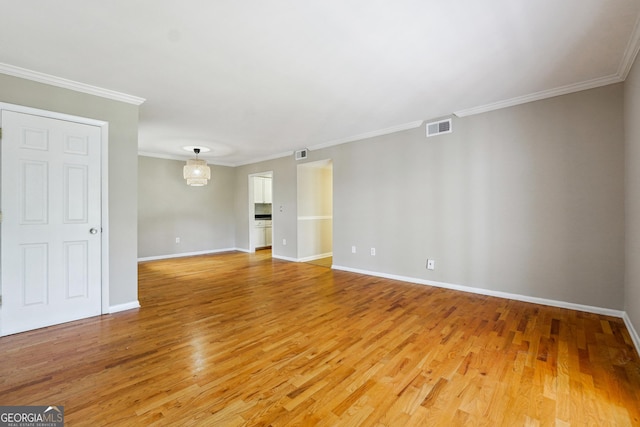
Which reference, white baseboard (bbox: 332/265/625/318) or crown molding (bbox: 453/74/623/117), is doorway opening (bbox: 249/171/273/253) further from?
crown molding (bbox: 453/74/623/117)

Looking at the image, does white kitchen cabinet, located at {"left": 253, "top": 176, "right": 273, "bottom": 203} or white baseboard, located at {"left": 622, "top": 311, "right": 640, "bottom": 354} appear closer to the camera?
white baseboard, located at {"left": 622, "top": 311, "right": 640, "bottom": 354}

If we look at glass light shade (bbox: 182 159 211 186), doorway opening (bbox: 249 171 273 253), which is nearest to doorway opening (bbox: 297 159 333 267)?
doorway opening (bbox: 249 171 273 253)

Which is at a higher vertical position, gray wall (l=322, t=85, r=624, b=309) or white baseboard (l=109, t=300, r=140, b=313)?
gray wall (l=322, t=85, r=624, b=309)

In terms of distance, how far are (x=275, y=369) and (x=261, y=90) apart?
269cm

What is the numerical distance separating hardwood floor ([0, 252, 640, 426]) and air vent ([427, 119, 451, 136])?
2300 mm

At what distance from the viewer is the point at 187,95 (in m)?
3.07

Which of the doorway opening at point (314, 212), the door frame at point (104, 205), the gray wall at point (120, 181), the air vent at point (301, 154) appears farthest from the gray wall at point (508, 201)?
the door frame at point (104, 205)

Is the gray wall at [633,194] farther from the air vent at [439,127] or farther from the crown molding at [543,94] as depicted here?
the air vent at [439,127]

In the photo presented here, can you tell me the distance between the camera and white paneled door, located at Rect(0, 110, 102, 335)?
8.01 feet

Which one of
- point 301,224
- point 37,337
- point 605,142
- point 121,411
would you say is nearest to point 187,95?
point 37,337

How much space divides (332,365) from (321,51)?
8.06ft

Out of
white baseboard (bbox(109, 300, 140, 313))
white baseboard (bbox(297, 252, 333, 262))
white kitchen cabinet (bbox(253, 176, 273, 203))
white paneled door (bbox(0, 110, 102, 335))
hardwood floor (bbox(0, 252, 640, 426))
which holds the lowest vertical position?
hardwood floor (bbox(0, 252, 640, 426))

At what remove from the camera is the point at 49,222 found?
2.61m

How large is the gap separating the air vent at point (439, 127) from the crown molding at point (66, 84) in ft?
12.3
